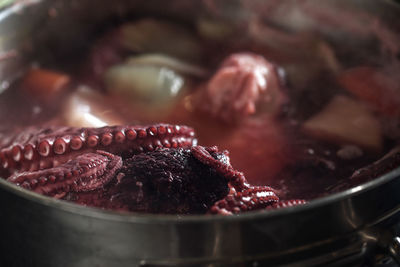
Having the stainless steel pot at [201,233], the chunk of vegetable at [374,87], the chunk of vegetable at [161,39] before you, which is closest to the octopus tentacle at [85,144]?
the stainless steel pot at [201,233]

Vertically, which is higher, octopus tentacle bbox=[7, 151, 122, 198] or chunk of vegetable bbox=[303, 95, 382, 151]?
chunk of vegetable bbox=[303, 95, 382, 151]

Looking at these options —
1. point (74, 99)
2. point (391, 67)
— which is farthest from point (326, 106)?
point (74, 99)

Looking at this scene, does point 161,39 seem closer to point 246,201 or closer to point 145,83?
point 145,83

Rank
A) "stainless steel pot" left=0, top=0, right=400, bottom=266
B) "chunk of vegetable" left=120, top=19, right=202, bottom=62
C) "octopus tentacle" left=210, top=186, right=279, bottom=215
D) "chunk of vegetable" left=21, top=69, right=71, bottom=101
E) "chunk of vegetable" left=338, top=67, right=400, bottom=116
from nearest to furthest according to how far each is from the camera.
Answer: "stainless steel pot" left=0, top=0, right=400, bottom=266, "octopus tentacle" left=210, top=186, right=279, bottom=215, "chunk of vegetable" left=338, top=67, right=400, bottom=116, "chunk of vegetable" left=21, top=69, right=71, bottom=101, "chunk of vegetable" left=120, top=19, right=202, bottom=62

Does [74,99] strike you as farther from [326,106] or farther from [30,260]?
[326,106]

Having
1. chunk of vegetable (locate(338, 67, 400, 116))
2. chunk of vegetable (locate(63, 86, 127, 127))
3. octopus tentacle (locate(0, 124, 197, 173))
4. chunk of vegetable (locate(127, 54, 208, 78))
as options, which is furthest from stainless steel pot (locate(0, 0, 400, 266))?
chunk of vegetable (locate(127, 54, 208, 78))

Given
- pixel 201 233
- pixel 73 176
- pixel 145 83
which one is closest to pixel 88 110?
pixel 145 83

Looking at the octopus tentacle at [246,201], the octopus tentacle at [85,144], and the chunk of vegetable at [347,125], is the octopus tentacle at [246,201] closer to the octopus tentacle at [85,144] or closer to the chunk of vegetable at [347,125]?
the octopus tentacle at [85,144]

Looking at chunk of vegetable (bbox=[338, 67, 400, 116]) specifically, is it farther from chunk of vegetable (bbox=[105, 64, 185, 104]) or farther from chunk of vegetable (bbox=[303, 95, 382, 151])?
chunk of vegetable (bbox=[105, 64, 185, 104])
